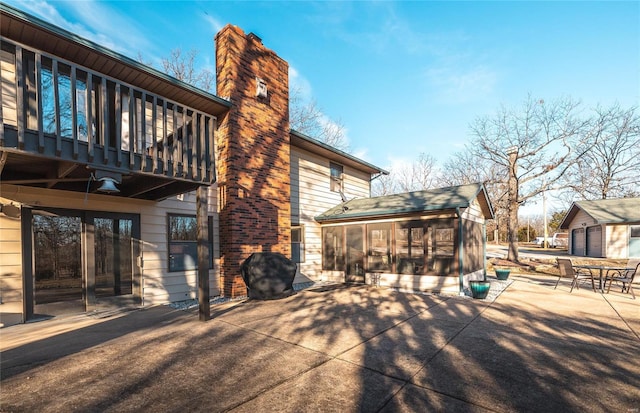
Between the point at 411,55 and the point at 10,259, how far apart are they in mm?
14433

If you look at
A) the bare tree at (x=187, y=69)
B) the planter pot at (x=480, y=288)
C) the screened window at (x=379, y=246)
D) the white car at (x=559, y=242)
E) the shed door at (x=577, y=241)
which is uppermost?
the bare tree at (x=187, y=69)

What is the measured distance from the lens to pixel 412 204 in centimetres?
1012

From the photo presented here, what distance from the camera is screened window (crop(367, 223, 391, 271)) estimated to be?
10352mm

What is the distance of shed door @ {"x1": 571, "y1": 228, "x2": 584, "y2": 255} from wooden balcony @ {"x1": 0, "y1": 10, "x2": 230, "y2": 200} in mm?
27850

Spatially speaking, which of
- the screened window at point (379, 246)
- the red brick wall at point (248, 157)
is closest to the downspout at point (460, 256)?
the screened window at point (379, 246)

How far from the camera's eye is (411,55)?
12.8 m

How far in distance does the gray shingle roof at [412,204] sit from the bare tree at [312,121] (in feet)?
36.5

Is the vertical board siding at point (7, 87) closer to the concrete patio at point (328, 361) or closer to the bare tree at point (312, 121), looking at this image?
the concrete patio at point (328, 361)

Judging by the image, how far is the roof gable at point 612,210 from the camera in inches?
719

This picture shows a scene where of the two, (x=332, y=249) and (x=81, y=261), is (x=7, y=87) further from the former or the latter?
(x=332, y=249)

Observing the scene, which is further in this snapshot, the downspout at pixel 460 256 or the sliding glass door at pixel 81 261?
the downspout at pixel 460 256

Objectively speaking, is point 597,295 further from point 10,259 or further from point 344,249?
point 10,259

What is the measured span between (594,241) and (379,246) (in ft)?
65.3

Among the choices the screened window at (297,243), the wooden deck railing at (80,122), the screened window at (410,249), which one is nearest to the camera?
the wooden deck railing at (80,122)
